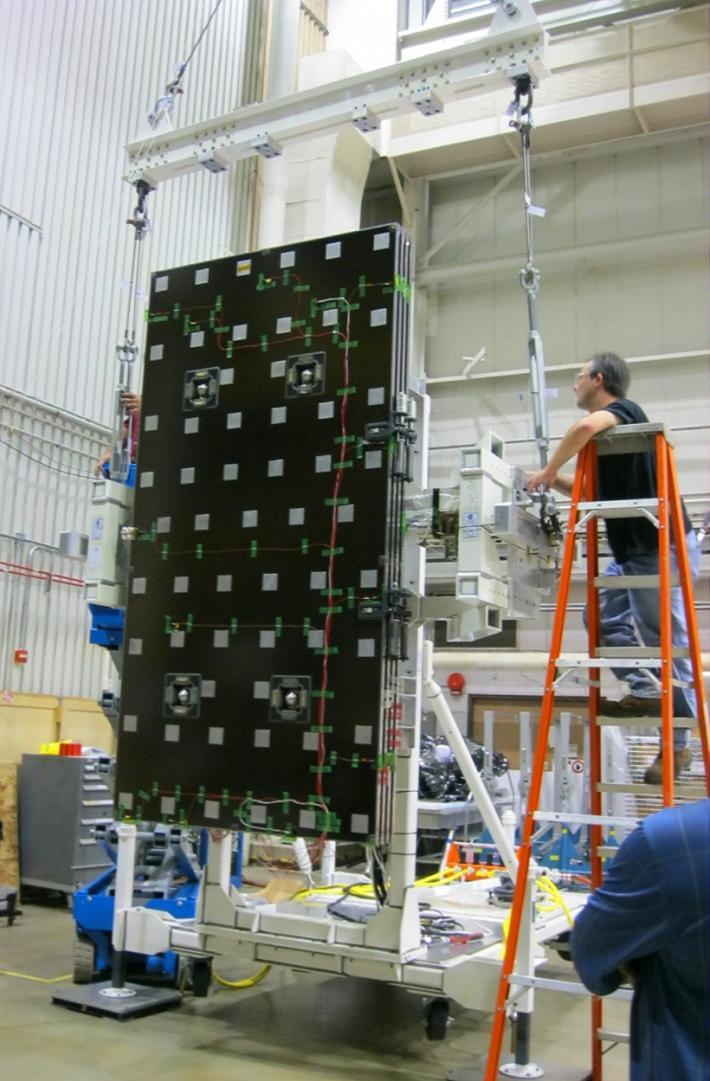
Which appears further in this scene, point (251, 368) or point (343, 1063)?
point (251, 368)

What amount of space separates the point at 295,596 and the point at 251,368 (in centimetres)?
141

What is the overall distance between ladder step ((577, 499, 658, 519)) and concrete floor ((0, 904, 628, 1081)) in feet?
8.88

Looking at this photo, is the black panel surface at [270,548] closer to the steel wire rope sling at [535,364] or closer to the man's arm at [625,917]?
the steel wire rope sling at [535,364]

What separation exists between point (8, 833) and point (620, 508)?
7.63 m

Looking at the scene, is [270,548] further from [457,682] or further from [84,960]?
[457,682]

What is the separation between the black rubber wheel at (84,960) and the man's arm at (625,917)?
15.5 ft

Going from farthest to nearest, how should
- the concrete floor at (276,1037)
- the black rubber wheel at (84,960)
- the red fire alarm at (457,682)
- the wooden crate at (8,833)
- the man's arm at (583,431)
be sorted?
the red fire alarm at (457,682) → the wooden crate at (8,833) → the black rubber wheel at (84,960) → the concrete floor at (276,1037) → the man's arm at (583,431)

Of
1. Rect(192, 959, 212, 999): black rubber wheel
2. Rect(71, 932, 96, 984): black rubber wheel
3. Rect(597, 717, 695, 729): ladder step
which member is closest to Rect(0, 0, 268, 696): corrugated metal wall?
Rect(71, 932, 96, 984): black rubber wheel

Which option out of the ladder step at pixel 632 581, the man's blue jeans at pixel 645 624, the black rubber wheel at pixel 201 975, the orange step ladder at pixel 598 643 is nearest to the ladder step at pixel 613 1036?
the orange step ladder at pixel 598 643

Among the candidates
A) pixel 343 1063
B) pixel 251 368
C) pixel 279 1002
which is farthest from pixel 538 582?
pixel 279 1002

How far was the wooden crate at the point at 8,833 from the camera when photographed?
9703mm

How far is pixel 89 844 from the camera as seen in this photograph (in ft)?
31.8

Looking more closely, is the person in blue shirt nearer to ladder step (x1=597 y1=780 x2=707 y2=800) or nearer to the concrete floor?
ladder step (x1=597 y1=780 x2=707 y2=800)

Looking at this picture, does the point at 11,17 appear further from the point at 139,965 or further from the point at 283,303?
the point at 139,965
